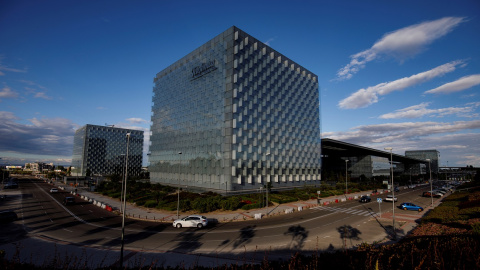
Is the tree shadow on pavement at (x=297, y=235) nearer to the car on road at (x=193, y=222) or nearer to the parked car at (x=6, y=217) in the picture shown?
the car on road at (x=193, y=222)

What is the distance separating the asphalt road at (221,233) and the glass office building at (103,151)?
132343mm

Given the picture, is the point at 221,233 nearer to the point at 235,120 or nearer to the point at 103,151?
the point at 235,120

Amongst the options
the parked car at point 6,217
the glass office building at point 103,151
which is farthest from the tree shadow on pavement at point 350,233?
the glass office building at point 103,151

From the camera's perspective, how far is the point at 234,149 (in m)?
52.5

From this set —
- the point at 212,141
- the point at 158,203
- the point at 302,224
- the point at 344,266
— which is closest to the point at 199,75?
the point at 212,141

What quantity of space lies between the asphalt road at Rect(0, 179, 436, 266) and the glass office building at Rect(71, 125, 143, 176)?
132 m

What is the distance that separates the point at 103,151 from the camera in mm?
158000

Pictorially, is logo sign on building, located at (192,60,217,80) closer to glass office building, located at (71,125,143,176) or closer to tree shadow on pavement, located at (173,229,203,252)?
tree shadow on pavement, located at (173,229,203,252)

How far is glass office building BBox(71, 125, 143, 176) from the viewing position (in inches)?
6004

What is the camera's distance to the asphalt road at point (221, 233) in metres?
20.7

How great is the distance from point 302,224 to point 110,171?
166611 mm

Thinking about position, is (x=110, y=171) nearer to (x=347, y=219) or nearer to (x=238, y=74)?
(x=238, y=74)

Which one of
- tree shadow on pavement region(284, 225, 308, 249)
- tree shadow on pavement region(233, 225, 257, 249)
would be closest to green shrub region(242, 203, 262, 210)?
tree shadow on pavement region(233, 225, 257, 249)

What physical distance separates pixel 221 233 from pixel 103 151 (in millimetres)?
161901
